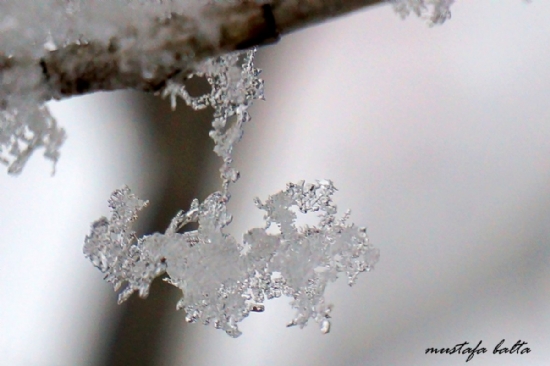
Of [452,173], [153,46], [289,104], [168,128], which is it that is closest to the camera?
[153,46]

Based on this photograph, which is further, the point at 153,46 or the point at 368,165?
the point at 368,165

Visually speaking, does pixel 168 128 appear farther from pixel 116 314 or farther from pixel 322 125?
pixel 322 125

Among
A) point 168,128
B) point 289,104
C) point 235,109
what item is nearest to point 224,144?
point 235,109

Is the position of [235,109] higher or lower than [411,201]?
lower

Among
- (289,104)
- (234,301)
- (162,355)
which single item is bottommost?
(234,301)

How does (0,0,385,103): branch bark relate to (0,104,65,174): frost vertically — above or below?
above
